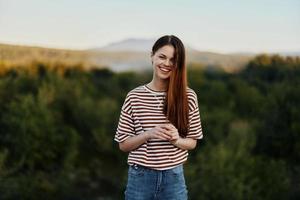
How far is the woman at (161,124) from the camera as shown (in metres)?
1.55

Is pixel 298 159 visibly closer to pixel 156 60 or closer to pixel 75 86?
pixel 75 86

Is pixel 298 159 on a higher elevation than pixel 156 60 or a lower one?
lower

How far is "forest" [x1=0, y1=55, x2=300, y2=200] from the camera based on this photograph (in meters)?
17.0

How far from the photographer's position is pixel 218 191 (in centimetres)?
1686

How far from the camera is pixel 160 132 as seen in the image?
1.48 metres

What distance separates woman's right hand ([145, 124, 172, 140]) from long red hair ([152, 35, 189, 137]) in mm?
63

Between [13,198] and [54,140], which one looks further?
[54,140]

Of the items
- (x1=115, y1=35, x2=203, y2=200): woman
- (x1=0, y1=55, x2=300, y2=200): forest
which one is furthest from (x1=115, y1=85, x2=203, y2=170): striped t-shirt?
(x1=0, y1=55, x2=300, y2=200): forest

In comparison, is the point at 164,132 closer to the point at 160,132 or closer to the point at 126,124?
the point at 160,132

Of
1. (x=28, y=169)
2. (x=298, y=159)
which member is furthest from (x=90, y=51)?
(x=298, y=159)

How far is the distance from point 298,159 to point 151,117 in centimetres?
1883

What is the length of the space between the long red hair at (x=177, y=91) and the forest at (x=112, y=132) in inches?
559

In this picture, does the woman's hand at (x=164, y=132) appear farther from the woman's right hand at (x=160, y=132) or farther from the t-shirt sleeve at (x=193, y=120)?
the t-shirt sleeve at (x=193, y=120)

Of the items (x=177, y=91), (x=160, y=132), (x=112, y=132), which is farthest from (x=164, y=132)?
(x=112, y=132)
